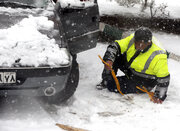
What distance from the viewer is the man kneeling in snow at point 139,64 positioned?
160 inches

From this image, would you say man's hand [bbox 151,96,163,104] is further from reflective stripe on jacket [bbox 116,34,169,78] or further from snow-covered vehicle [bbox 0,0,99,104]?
snow-covered vehicle [bbox 0,0,99,104]

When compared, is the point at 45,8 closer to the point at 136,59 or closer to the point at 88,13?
the point at 88,13

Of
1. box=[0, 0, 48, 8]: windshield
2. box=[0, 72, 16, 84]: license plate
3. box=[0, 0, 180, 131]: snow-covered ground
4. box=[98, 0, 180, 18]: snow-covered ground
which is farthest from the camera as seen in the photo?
box=[98, 0, 180, 18]: snow-covered ground

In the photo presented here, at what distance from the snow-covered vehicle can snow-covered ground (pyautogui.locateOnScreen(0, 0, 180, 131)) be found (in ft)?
0.91

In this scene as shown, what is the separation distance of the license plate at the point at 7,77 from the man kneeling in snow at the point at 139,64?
72.0 inches

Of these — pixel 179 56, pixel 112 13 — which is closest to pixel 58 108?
pixel 179 56

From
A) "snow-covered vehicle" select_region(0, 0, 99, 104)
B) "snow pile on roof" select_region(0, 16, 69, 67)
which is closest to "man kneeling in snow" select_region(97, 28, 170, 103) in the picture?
"snow-covered vehicle" select_region(0, 0, 99, 104)

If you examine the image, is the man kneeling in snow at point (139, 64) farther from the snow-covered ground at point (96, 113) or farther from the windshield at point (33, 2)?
the windshield at point (33, 2)

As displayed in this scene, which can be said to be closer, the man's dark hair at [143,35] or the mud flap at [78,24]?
the man's dark hair at [143,35]

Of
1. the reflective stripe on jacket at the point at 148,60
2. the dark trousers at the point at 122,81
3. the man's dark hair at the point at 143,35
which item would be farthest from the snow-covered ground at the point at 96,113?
the man's dark hair at the point at 143,35

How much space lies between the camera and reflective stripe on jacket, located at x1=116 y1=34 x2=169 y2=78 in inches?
159

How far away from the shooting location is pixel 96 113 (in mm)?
3795

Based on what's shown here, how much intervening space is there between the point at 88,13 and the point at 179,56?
3507mm

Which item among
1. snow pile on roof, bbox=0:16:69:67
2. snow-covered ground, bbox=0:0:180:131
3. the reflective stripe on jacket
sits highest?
snow pile on roof, bbox=0:16:69:67
